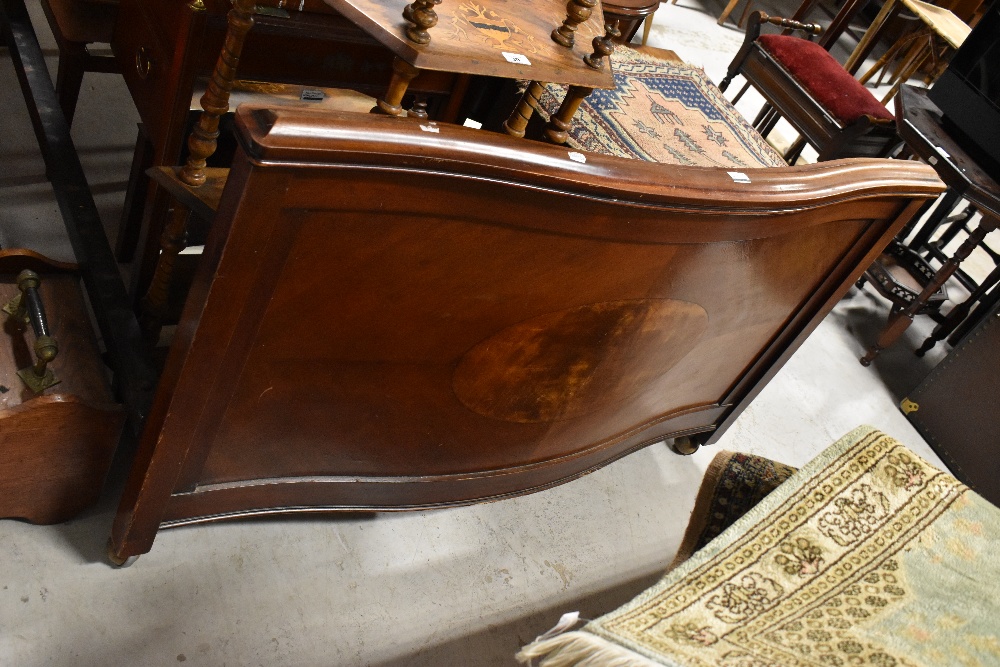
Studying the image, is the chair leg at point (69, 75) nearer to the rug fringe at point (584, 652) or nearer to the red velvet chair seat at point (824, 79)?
the rug fringe at point (584, 652)

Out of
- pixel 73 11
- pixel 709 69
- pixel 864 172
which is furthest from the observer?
pixel 709 69

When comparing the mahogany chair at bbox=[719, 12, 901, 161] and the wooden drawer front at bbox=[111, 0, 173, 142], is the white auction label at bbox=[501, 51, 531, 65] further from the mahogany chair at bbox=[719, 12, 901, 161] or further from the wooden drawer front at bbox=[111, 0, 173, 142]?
the mahogany chair at bbox=[719, 12, 901, 161]

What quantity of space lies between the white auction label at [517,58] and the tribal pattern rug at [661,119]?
0.84 metres

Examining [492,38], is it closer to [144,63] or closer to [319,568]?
[144,63]

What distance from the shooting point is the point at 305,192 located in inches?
49.8

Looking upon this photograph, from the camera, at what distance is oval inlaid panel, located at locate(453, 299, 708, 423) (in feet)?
5.74

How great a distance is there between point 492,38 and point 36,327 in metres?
1.06

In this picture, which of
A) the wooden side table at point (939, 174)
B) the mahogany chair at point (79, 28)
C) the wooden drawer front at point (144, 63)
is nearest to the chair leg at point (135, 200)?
the wooden drawer front at point (144, 63)

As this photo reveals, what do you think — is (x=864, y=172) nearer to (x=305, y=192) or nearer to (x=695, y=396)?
(x=695, y=396)

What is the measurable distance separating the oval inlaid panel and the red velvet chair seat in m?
2.20

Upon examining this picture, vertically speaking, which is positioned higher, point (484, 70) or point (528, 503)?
point (484, 70)

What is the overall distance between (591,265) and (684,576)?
57 centimetres

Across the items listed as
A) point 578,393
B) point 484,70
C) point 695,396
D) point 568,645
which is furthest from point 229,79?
point 695,396

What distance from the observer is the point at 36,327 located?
1.79 m
